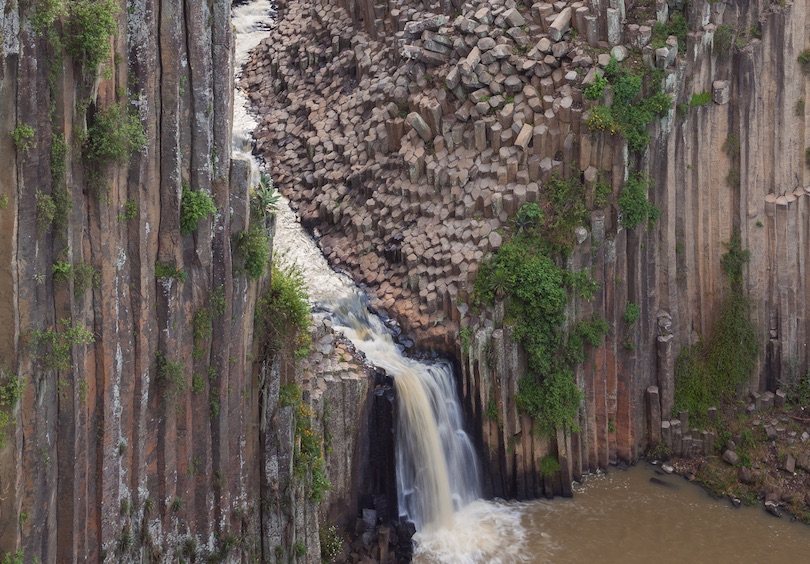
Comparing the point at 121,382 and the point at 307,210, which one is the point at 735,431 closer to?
the point at 307,210

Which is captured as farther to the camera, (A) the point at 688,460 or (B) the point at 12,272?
(A) the point at 688,460

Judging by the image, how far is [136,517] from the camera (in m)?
14.9

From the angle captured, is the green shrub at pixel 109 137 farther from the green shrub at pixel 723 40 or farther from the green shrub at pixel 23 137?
the green shrub at pixel 723 40

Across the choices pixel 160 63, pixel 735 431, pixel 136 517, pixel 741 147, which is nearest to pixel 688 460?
pixel 735 431

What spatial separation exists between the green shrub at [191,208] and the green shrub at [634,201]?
10.4 meters

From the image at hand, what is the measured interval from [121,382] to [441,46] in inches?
Answer: 510

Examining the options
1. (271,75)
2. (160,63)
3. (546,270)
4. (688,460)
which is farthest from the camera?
(271,75)

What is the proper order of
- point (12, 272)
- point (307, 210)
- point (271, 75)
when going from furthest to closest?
point (271, 75), point (307, 210), point (12, 272)

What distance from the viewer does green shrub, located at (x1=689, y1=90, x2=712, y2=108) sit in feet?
75.1

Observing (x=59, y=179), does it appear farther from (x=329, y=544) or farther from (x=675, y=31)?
(x=675, y=31)

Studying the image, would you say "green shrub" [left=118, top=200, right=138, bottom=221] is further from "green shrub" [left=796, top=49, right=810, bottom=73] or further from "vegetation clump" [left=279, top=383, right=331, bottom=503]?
"green shrub" [left=796, top=49, right=810, bottom=73]

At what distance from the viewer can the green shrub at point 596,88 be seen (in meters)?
21.9

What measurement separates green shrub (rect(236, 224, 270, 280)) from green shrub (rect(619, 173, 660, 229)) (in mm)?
9024

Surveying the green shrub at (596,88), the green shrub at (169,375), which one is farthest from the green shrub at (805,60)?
the green shrub at (169,375)
